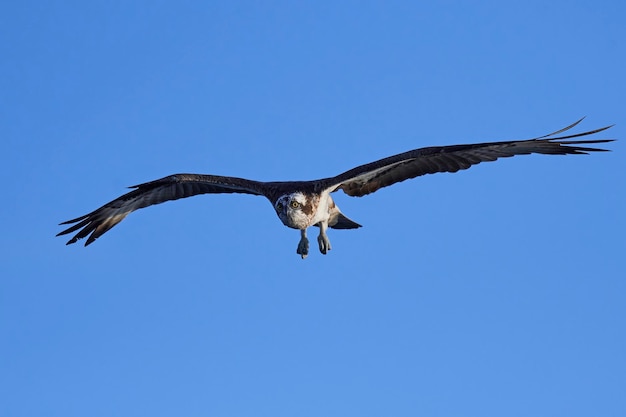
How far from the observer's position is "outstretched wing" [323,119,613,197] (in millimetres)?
19531

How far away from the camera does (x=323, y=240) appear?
21.6 m

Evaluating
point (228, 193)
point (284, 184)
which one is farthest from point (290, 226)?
point (228, 193)

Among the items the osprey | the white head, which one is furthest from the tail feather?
the white head

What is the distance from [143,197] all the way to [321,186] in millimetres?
4390

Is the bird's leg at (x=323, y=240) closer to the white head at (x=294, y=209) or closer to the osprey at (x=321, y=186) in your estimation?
the osprey at (x=321, y=186)

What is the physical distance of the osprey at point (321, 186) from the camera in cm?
1973

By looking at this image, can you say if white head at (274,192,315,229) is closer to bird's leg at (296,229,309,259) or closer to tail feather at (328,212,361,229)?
bird's leg at (296,229,309,259)

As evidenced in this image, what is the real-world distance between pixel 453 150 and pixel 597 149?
2522 millimetres

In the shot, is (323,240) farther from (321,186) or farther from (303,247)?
(321,186)

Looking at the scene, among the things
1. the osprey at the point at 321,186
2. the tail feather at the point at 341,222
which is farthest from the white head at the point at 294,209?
the tail feather at the point at 341,222

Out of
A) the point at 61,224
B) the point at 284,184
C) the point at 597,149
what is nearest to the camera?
the point at 597,149

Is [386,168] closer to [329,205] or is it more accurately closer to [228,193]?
[329,205]

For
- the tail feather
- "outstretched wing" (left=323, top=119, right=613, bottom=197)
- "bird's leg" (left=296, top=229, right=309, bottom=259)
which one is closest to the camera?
"outstretched wing" (left=323, top=119, right=613, bottom=197)

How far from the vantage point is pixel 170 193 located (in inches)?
894
